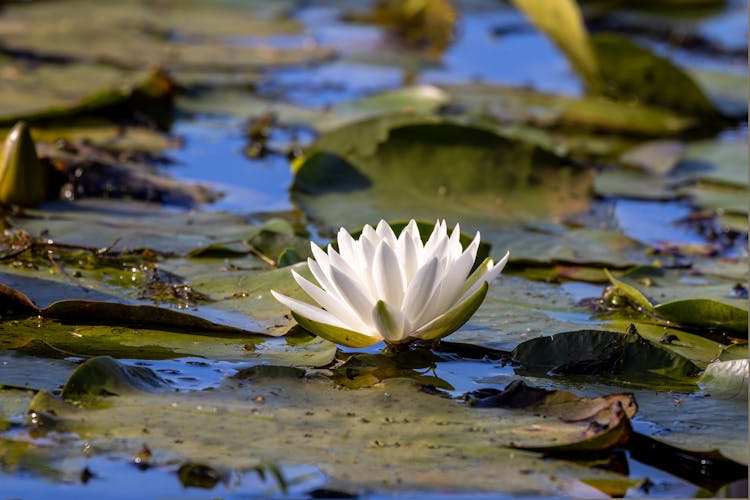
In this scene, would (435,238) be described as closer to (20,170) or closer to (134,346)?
(134,346)

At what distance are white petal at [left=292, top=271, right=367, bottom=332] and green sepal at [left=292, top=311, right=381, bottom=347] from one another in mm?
15

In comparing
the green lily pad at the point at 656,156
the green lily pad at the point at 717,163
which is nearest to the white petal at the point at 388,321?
the green lily pad at the point at 717,163

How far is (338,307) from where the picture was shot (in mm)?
2355

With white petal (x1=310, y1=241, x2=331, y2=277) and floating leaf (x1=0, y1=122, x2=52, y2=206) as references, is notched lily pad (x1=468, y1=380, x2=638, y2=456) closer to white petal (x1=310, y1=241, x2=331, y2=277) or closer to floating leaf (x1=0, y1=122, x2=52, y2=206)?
white petal (x1=310, y1=241, x2=331, y2=277)

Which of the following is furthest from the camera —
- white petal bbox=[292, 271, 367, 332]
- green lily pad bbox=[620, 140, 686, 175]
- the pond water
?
green lily pad bbox=[620, 140, 686, 175]

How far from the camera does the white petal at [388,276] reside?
2254 millimetres

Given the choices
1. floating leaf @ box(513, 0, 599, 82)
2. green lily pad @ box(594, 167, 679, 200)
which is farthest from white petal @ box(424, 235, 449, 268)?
floating leaf @ box(513, 0, 599, 82)

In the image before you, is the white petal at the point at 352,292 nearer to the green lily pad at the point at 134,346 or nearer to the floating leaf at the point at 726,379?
the green lily pad at the point at 134,346

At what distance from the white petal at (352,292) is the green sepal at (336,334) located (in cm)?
7

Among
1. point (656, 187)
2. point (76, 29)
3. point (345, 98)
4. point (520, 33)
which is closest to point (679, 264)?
point (656, 187)

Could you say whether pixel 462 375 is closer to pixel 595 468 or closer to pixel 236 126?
pixel 595 468

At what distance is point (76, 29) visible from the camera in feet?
21.1

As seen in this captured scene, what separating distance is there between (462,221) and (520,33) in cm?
472

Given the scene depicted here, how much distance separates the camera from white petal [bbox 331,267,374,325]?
89.3 inches
